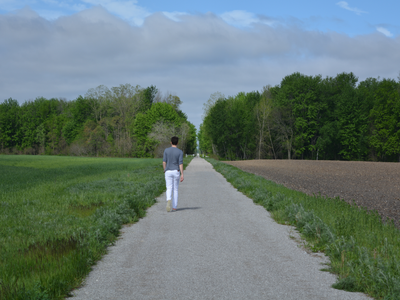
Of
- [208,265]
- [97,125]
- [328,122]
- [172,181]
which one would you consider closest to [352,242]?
[208,265]

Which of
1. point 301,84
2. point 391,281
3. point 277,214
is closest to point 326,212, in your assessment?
point 277,214

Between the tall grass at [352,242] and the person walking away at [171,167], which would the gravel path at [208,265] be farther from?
the person walking away at [171,167]

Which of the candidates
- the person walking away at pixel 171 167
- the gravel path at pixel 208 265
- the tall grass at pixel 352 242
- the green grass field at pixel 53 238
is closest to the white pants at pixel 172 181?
the person walking away at pixel 171 167

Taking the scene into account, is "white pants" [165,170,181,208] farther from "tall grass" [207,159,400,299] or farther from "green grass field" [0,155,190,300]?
"tall grass" [207,159,400,299]

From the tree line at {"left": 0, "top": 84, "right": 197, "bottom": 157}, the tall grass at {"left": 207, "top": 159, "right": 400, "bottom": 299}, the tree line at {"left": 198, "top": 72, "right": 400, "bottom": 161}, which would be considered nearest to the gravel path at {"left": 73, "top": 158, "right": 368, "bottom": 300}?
the tall grass at {"left": 207, "top": 159, "right": 400, "bottom": 299}

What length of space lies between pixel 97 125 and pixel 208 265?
301 feet

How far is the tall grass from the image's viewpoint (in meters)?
4.48

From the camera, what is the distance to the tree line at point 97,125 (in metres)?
85.1

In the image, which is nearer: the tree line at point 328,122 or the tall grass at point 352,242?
the tall grass at point 352,242

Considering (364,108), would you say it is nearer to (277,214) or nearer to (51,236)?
(277,214)

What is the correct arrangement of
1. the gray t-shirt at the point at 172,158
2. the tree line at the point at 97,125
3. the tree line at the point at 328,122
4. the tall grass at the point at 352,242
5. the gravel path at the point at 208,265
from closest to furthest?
the gravel path at the point at 208,265
the tall grass at the point at 352,242
the gray t-shirt at the point at 172,158
the tree line at the point at 328,122
the tree line at the point at 97,125

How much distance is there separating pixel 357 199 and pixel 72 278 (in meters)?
11.6

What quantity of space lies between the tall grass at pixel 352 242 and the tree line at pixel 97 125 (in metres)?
69.6

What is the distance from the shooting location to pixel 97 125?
92875 mm
